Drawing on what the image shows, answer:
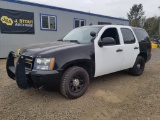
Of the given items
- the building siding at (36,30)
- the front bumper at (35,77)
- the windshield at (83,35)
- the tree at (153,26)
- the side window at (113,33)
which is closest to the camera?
the front bumper at (35,77)

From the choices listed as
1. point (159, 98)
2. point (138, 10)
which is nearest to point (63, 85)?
point (159, 98)

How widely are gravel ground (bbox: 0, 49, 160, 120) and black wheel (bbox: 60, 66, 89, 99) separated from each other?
166 millimetres

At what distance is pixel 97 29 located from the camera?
16.5 feet

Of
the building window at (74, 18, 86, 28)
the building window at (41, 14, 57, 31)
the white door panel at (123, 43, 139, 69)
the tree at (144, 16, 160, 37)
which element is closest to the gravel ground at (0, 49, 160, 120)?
the white door panel at (123, 43, 139, 69)

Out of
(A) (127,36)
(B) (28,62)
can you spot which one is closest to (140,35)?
(A) (127,36)

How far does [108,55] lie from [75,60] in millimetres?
1197

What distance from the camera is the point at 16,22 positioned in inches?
429

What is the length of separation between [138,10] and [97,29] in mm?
66992

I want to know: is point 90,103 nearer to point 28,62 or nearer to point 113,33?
point 28,62

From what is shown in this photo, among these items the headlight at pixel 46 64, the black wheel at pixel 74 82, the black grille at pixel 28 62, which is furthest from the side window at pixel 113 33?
the black grille at pixel 28 62

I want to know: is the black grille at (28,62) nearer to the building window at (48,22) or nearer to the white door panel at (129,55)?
the white door panel at (129,55)

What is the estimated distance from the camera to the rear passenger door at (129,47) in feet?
18.3

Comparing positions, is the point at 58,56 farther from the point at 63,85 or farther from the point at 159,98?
the point at 159,98

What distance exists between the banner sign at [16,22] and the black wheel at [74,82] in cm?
790
